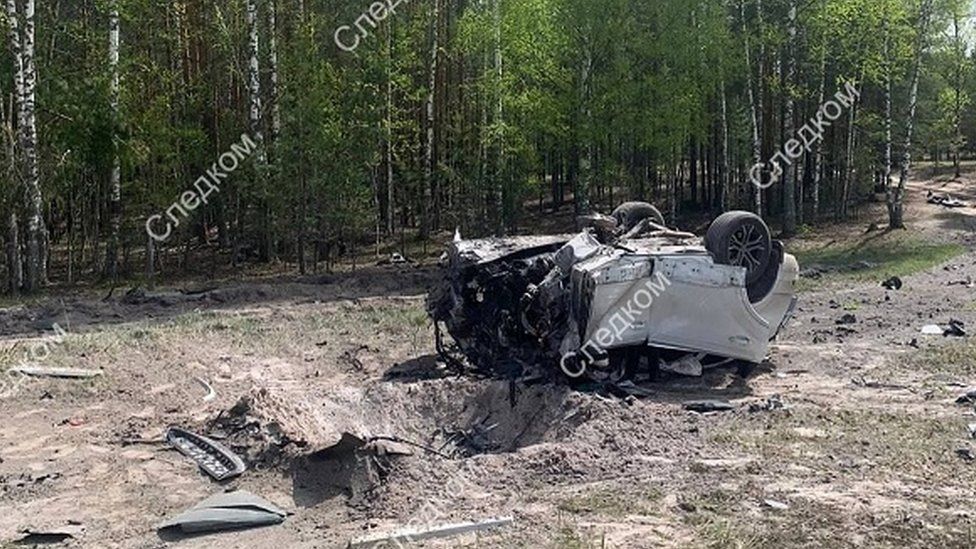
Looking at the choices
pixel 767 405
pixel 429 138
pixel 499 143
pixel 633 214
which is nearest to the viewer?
pixel 767 405

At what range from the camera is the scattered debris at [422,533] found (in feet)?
17.5

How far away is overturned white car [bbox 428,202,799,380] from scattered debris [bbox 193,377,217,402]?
7.65 feet

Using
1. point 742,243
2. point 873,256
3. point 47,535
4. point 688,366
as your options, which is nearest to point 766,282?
point 742,243

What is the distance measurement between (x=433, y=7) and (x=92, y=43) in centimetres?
847

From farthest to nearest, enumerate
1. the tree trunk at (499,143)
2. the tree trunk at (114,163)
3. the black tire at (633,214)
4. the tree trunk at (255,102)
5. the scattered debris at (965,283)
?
the tree trunk at (499,143) < the tree trunk at (255,102) < the tree trunk at (114,163) < the scattered debris at (965,283) < the black tire at (633,214)

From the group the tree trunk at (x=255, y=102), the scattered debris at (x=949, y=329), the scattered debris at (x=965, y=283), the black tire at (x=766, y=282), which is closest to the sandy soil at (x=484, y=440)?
the scattered debris at (x=949, y=329)

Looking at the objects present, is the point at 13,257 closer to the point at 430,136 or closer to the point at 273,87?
the point at 273,87

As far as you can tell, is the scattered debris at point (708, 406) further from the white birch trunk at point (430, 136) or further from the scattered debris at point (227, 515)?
the white birch trunk at point (430, 136)

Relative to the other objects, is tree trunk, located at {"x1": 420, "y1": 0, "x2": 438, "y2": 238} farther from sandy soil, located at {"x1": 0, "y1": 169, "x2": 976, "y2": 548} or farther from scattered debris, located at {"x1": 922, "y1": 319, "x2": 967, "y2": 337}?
scattered debris, located at {"x1": 922, "y1": 319, "x2": 967, "y2": 337}

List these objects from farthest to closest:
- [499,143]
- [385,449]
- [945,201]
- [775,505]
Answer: [945,201], [499,143], [385,449], [775,505]

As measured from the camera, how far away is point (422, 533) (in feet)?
17.7

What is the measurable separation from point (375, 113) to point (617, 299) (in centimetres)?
1362

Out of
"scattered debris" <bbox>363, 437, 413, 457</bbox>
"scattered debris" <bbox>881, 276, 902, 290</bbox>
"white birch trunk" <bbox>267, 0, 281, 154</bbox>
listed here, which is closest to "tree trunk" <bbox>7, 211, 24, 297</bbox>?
"white birch trunk" <bbox>267, 0, 281, 154</bbox>

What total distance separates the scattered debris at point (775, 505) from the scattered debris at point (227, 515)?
297cm
